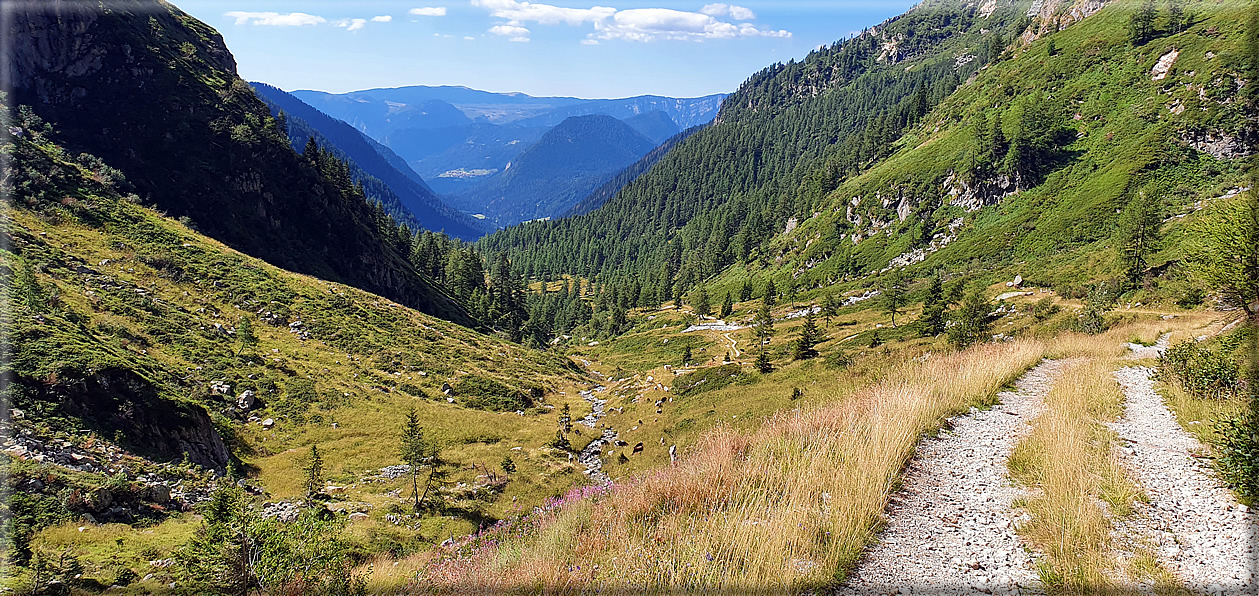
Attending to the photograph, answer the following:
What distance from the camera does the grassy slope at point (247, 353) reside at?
23.9 m

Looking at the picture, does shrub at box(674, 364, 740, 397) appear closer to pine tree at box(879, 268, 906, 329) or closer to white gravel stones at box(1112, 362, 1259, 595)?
pine tree at box(879, 268, 906, 329)

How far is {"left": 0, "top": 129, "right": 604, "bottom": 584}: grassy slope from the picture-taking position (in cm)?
2394

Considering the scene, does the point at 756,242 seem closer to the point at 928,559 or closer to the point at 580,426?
the point at 580,426

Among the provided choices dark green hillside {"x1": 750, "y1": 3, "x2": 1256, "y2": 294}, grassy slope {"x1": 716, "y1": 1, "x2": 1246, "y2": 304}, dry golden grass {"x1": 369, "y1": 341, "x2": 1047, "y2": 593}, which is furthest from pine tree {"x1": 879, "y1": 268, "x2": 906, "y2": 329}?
dry golden grass {"x1": 369, "y1": 341, "x2": 1047, "y2": 593}

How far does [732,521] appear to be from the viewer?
6426 mm

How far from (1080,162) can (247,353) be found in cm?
11986

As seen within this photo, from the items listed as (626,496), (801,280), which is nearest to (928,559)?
(626,496)

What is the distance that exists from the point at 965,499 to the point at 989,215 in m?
107

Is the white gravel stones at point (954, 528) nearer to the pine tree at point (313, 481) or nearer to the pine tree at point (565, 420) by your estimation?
the pine tree at point (313, 481)

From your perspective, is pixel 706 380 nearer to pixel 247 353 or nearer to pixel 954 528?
pixel 247 353

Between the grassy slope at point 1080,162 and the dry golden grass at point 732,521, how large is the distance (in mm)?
58947

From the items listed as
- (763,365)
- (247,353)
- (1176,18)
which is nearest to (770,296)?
(763,365)

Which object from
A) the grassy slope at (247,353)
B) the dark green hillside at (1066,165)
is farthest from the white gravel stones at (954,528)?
the dark green hillside at (1066,165)

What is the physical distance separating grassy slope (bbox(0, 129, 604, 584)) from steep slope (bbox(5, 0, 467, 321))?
850 centimetres
